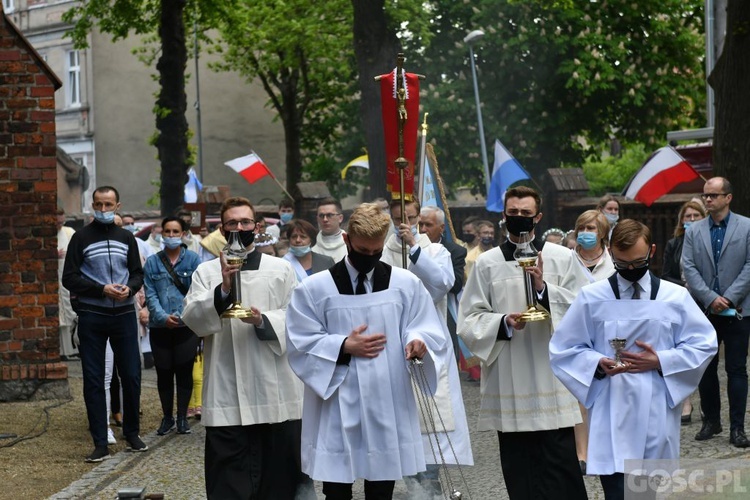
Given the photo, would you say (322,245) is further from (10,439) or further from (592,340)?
(592,340)

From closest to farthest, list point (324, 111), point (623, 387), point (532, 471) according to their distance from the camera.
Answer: point (623, 387)
point (532, 471)
point (324, 111)

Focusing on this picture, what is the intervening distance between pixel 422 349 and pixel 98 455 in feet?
15.3

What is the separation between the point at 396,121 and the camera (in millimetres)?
9422

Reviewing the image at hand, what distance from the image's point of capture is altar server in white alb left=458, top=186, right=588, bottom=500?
7.43 m

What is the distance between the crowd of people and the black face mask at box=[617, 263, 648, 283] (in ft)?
0.04

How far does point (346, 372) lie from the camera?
6617 millimetres

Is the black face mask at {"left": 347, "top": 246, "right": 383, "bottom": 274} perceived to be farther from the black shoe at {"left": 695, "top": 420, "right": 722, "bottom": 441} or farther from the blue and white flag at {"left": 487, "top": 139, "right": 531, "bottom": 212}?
the blue and white flag at {"left": 487, "top": 139, "right": 531, "bottom": 212}

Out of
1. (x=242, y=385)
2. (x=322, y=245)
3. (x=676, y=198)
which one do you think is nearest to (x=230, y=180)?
(x=676, y=198)

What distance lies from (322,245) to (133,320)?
1851mm

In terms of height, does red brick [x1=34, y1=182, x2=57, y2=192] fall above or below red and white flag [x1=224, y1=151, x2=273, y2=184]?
below

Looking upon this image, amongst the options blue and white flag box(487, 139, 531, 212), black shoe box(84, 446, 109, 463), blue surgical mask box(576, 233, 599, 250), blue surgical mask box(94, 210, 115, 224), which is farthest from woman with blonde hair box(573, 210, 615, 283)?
blue and white flag box(487, 139, 531, 212)

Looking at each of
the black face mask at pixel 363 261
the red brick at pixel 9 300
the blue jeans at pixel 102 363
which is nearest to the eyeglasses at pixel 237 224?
the black face mask at pixel 363 261

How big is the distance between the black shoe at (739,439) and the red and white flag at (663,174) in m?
8.31

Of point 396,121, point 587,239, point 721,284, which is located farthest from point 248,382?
point 721,284
